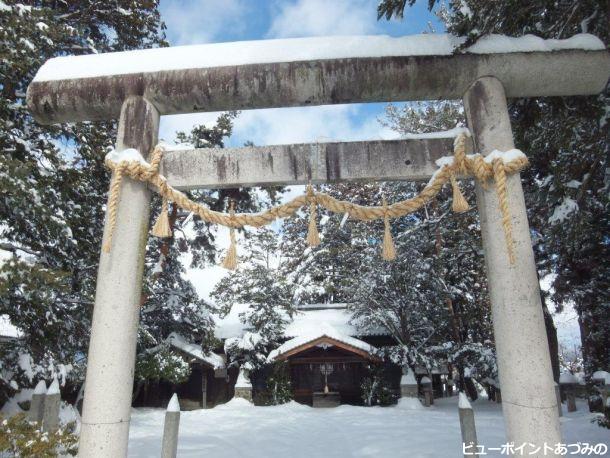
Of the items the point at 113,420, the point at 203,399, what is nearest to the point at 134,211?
the point at 113,420

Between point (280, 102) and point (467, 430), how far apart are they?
4294mm

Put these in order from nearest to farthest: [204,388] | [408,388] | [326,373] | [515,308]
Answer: [515,308] → [408,388] → [326,373] → [204,388]

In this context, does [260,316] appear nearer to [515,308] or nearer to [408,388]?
[408,388]

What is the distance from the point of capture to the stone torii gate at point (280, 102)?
3.60 metres

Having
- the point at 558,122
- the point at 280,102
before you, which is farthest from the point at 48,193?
the point at 558,122

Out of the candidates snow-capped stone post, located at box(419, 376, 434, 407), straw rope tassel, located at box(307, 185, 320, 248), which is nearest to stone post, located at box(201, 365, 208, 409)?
snow-capped stone post, located at box(419, 376, 434, 407)

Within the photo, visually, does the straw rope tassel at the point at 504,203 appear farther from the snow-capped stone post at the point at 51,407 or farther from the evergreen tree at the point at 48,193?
the snow-capped stone post at the point at 51,407

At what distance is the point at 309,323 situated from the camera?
21531mm

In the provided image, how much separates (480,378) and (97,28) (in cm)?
1760

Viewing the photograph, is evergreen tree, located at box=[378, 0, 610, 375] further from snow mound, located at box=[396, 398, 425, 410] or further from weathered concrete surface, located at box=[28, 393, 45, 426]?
snow mound, located at box=[396, 398, 425, 410]

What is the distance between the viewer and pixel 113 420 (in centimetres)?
331

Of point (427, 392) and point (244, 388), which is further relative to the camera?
point (244, 388)

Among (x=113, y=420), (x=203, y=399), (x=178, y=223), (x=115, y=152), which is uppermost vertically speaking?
(x=178, y=223)

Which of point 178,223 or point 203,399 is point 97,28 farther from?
point 203,399
